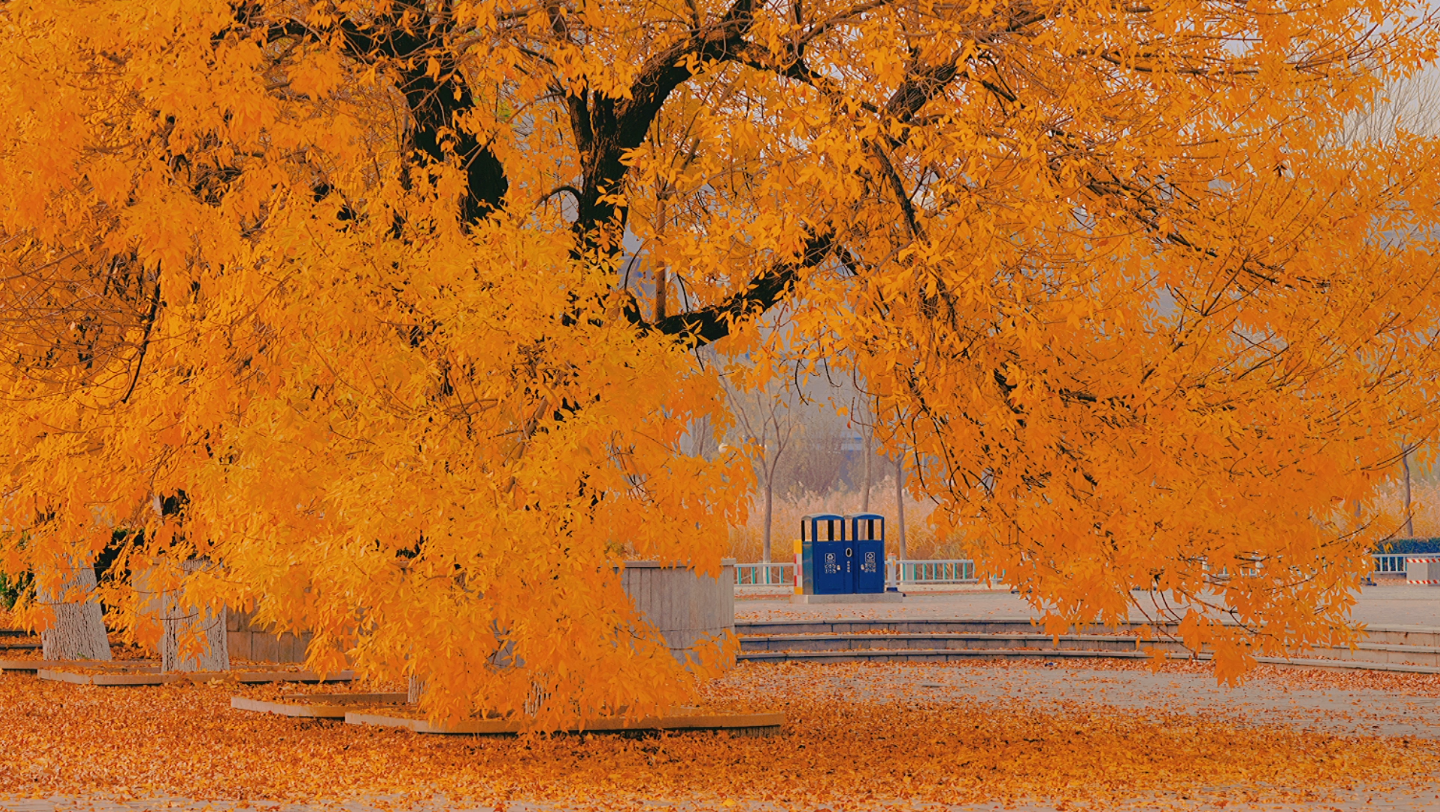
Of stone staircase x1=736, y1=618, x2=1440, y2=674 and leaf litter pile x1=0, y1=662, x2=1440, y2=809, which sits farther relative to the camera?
stone staircase x1=736, y1=618, x2=1440, y2=674

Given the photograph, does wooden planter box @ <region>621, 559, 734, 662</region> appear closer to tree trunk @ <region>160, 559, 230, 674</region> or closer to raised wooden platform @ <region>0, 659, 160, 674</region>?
tree trunk @ <region>160, 559, 230, 674</region>

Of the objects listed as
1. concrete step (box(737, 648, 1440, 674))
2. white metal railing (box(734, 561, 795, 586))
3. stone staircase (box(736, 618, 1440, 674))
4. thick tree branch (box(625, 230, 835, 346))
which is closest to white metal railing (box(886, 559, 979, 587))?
white metal railing (box(734, 561, 795, 586))

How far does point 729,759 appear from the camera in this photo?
Answer: 32.1 ft

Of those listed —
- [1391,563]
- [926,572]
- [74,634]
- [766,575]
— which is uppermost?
[1391,563]

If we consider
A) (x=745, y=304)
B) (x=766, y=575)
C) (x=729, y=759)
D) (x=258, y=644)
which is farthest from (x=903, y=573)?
(x=745, y=304)

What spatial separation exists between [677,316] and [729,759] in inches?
134

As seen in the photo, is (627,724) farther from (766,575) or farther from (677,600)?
(766,575)

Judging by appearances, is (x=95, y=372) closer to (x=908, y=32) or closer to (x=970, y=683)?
(x=908, y=32)

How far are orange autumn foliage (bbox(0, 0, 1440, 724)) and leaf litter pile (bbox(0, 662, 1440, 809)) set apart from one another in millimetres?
635

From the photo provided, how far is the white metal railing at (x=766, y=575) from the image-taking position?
35781 millimetres

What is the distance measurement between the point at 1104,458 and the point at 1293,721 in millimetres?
5162

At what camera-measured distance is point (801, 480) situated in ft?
296

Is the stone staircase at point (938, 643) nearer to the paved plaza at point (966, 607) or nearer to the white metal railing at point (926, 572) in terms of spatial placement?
the paved plaza at point (966, 607)

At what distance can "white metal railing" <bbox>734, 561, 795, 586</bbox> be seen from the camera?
1409 inches
